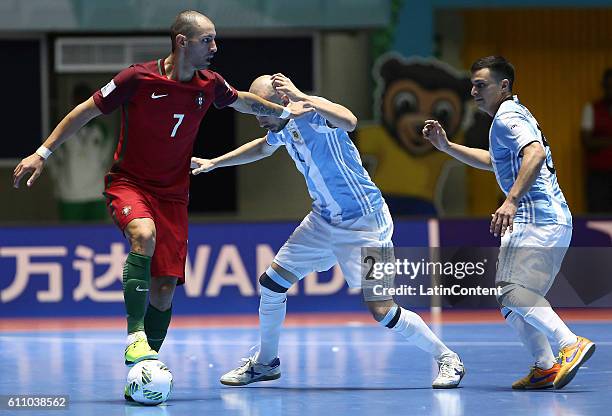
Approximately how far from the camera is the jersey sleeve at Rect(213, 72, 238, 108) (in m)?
8.10

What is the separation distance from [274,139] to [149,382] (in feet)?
6.18

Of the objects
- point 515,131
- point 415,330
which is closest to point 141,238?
point 415,330

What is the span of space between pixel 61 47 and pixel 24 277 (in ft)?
14.5

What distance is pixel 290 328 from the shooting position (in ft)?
38.0

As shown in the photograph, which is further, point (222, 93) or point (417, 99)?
point (417, 99)

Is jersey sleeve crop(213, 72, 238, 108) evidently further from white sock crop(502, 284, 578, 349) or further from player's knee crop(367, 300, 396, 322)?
white sock crop(502, 284, 578, 349)

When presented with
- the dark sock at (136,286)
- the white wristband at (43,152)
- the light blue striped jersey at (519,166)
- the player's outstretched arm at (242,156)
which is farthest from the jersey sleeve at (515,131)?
the white wristband at (43,152)

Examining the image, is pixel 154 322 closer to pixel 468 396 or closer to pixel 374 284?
pixel 374 284

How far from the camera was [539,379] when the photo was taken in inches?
314

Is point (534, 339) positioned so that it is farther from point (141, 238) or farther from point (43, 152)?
point (43, 152)

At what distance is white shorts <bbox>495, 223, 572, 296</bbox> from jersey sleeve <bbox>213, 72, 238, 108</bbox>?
6.21 feet

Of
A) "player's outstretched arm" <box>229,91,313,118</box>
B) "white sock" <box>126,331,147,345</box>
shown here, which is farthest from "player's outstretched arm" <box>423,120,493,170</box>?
"white sock" <box>126,331,147,345</box>

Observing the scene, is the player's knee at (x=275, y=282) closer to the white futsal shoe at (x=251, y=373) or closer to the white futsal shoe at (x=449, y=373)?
the white futsal shoe at (x=251, y=373)

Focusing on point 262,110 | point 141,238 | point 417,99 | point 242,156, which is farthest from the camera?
point 417,99
